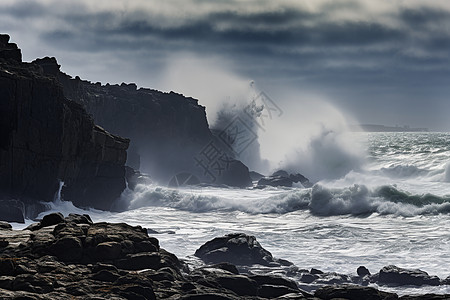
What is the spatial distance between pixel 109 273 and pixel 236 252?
10816mm

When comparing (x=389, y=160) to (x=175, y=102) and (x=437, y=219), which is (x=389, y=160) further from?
(x=437, y=219)

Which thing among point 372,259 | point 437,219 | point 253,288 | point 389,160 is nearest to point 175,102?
point 389,160

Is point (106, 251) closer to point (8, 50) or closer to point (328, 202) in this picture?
point (8, 50)

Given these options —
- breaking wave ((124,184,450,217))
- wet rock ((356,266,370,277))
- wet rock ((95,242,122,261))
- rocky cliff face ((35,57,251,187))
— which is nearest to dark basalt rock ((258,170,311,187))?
rocky cliff face ((35,57,251,187))

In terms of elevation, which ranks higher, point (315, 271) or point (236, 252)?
point (236, 252)

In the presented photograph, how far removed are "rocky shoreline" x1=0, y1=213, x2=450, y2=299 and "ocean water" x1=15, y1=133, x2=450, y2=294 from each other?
5.74 meters

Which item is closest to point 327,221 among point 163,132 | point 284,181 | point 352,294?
point 352,294

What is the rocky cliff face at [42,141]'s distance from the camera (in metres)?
36.3

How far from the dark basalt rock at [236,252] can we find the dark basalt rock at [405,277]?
486 cm

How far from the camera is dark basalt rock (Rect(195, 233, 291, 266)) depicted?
87.0 feet

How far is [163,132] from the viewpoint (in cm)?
8112

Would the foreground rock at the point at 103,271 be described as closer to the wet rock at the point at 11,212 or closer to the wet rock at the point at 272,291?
the wet rock at the point at 272,291

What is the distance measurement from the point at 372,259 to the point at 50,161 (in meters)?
21.5

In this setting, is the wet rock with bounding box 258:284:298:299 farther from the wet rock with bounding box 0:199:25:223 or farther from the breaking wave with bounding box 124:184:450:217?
the breaking wave with bounding box 124:184:450:217
